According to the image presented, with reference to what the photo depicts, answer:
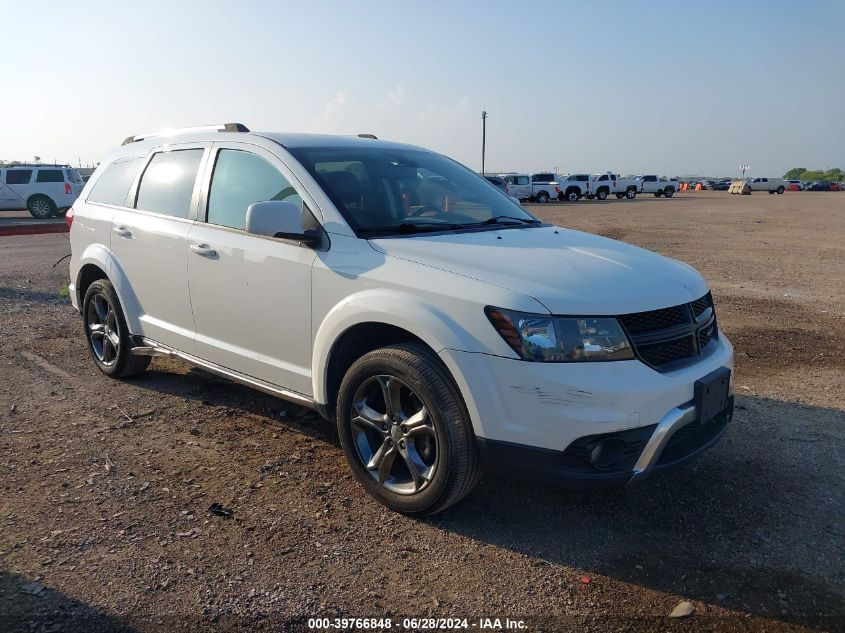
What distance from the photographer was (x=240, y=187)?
432 centimetres

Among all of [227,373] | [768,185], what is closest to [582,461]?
[227,373]

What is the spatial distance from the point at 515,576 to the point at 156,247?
10.6ft

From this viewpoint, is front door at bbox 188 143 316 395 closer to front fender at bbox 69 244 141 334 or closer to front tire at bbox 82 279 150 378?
front fender at bbox 69 244 141 334

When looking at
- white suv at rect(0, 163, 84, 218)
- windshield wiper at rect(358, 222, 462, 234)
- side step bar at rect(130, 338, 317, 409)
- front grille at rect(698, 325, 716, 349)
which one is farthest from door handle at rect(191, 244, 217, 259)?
white suv at rect(0, 163, 84, 218)

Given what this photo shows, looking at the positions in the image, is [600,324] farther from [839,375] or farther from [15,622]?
[839,375]

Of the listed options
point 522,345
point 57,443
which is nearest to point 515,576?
point 522,345

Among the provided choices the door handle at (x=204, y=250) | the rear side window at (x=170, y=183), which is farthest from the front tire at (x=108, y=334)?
the door handle at (x=204, y=250)

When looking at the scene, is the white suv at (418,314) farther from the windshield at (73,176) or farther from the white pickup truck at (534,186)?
the white pickup truck at (534,186)

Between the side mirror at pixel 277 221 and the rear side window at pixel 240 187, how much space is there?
1.06 feet

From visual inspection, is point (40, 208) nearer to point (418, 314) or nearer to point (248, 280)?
point (248, 280)

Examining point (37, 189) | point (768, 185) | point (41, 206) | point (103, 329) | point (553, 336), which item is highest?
point (768, 185)

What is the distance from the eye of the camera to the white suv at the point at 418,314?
9.91ft

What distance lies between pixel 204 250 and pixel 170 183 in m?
0.85

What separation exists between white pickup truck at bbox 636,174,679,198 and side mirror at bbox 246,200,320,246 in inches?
2145
